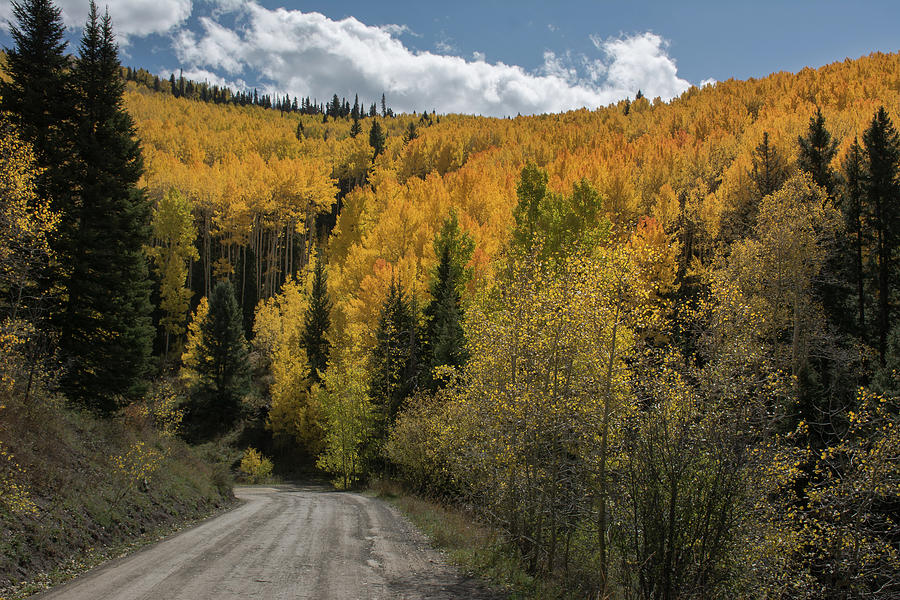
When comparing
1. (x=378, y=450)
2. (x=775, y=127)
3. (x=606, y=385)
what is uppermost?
(x=775, y=127)

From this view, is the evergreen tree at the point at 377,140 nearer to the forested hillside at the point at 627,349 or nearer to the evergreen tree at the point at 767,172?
the forested hillside at the point at 627,349

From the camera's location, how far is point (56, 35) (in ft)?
55.6

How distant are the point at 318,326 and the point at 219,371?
8998 mm

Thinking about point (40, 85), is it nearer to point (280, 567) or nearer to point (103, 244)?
point (103, 244)

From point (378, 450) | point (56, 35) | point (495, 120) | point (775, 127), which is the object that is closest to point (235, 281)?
point (378, 450)

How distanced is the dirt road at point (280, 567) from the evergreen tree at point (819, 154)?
99.9ft

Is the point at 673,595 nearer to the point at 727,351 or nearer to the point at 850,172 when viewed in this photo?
the point at 727,351

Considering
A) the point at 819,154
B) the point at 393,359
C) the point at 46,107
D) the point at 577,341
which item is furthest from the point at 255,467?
the point at 819,154

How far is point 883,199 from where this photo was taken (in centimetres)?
2575

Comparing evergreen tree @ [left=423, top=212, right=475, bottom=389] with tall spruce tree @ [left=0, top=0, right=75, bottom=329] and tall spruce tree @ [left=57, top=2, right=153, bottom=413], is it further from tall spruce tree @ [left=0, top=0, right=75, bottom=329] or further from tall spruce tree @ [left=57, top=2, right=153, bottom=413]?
tall spruce tree @ [left=0, top=0, right=75, bottom=329]

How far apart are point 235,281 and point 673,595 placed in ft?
184

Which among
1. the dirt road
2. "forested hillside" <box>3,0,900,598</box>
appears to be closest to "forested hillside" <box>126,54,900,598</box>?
"forested hillside" <box>3,0,900,598</box>

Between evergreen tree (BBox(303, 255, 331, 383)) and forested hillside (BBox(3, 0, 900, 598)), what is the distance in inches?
8.3

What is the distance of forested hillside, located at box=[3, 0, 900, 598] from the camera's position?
7688 mm
